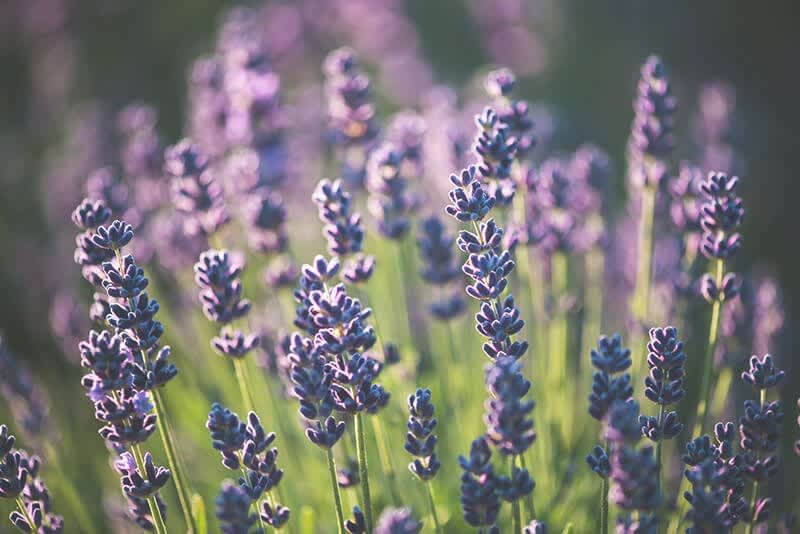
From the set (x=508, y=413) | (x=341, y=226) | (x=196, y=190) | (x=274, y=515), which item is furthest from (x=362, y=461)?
(x=196, y=190)

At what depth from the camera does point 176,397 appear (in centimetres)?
298

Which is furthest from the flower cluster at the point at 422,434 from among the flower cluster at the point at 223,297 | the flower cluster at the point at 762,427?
the flower cluster at the point at 762,427

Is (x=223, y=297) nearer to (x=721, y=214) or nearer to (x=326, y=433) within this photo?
(x=326, y=433)

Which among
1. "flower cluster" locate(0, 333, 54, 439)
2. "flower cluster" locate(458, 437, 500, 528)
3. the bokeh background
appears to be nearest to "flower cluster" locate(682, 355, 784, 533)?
"flower cluster" locate(458, 437, 500, 528)

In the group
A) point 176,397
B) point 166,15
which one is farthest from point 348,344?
point 166,15

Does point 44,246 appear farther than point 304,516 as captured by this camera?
Yes

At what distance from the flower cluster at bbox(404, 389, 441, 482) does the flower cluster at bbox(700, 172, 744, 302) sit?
79 cm

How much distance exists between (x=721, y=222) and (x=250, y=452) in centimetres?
122

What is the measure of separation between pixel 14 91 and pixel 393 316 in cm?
521

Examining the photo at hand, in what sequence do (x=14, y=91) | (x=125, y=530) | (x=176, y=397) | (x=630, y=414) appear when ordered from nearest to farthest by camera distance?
(x=630, y=414), (x=125, y=530), (x=176, y=397), (x=14, y=91)

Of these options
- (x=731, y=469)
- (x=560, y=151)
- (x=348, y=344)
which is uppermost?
(x=560, y=151)

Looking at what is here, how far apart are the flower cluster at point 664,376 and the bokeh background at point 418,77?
2570mm

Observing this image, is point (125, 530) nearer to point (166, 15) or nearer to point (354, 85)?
point (354, 85)

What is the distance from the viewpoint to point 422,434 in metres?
1.55
